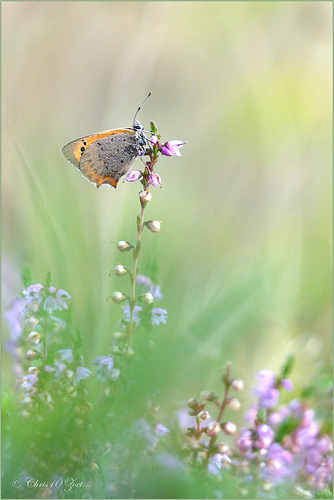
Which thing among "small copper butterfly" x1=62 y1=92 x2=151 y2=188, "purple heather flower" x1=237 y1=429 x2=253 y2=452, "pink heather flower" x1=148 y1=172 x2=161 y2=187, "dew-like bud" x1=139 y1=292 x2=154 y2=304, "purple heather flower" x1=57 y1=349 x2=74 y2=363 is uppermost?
"small copper butterfly" x1=62 y1=92 x2=151 y2=188

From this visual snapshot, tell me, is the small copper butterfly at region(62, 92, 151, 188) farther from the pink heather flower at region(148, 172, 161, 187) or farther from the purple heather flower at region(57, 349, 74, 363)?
the purple heather flower at region(57, 349, 74, 363)

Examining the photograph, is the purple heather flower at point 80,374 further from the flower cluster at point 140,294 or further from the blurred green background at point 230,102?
the blurred green background at point 230,102

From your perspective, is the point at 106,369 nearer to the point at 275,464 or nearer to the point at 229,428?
the point at 229,428

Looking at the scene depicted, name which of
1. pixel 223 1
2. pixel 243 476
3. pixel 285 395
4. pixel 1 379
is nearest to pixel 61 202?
pixel 1 379

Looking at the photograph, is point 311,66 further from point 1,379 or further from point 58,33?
point 1,379

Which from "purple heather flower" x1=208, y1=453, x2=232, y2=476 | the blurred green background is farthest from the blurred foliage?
"purple heather flower" x1=208, y1=453, x2=232, y2=476
